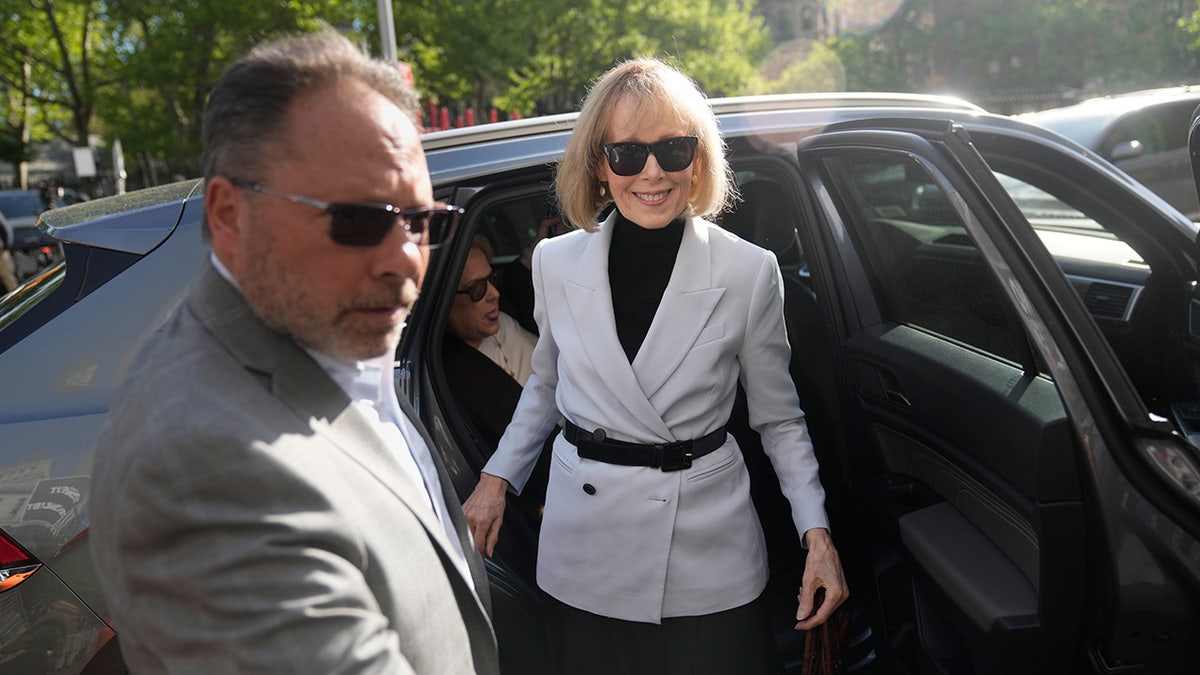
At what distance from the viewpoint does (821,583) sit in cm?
211

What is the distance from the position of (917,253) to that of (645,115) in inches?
34.6

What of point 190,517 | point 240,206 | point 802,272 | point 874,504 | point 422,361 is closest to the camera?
point 190,517

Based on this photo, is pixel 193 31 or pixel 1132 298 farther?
pixel 193 31

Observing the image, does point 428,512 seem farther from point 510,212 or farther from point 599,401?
point 510,212

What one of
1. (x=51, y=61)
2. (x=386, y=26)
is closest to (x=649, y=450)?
(x=386, y=26)

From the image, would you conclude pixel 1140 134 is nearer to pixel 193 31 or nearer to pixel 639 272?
pixel 639 272

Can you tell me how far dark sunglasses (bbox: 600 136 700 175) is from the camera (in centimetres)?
225

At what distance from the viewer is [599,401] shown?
2225 millimetres

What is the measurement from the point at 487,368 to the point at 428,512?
2053 millimetres

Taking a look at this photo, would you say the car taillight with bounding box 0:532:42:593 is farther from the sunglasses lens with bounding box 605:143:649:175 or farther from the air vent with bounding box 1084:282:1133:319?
the air vent with bounding box 1084:282:1133:319

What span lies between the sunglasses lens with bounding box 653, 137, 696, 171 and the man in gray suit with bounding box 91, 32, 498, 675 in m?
1.00

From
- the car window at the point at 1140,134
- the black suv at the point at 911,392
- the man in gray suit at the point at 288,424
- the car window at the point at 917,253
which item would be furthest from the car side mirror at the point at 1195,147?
the car window at the point at 1140,134

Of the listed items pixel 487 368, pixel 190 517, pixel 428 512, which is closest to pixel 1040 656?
pixel 428 512

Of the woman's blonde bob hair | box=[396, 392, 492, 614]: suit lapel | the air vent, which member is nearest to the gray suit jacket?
box=[396, 392, 492, 614]: suit lapel
